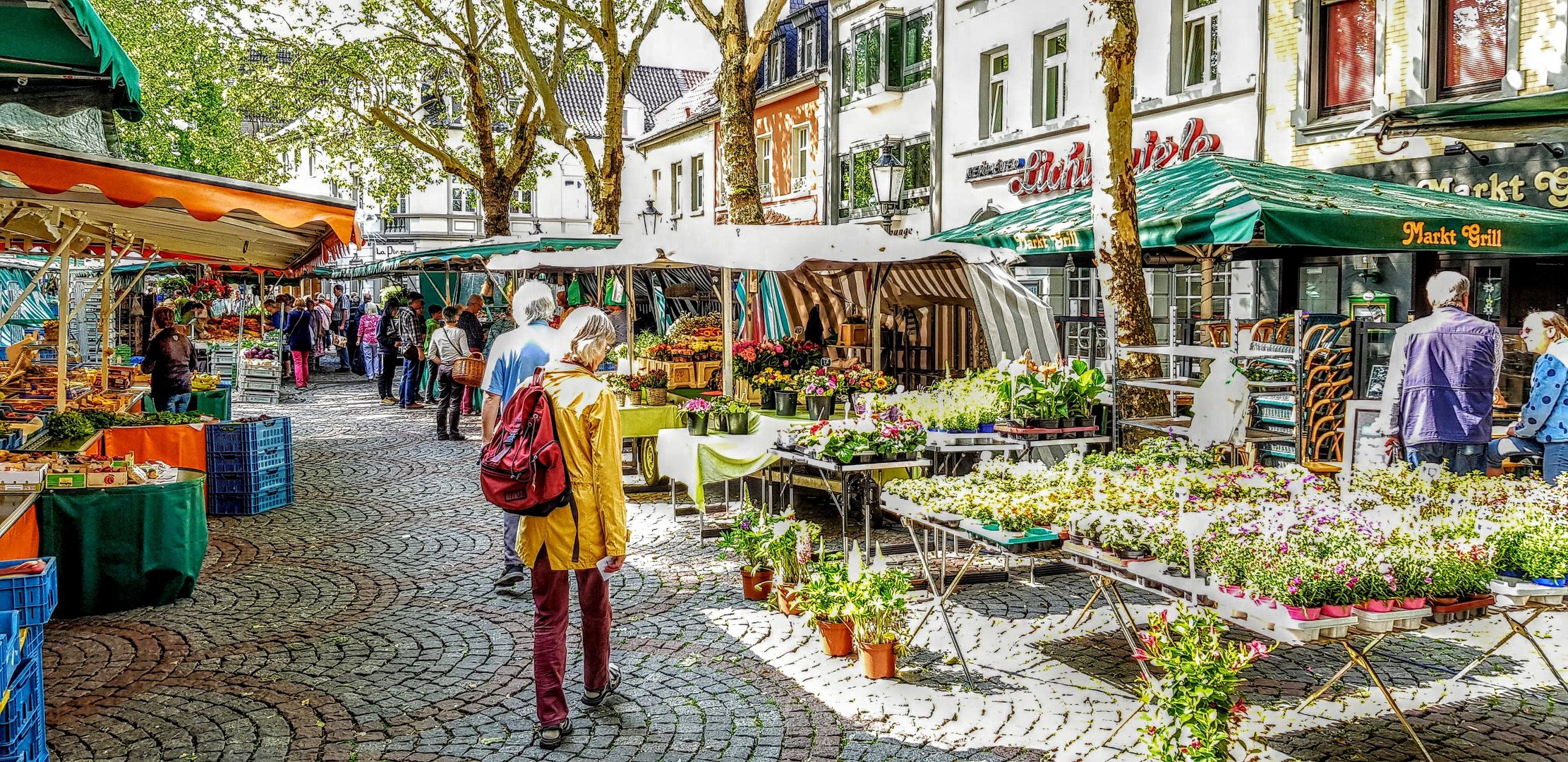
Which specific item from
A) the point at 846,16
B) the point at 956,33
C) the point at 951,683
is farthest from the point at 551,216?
the point at 951,683

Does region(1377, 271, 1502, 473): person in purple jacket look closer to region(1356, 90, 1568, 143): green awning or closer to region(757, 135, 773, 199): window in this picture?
region(1356, 90, 1568, 143): green awning

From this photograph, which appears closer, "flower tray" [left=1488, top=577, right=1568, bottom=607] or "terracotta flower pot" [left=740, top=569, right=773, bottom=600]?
"flower tray" [left=1488, top=577, right=1568, bottom=607]

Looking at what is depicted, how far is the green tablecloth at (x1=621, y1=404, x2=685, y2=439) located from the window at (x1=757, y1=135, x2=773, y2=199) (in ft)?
60.8

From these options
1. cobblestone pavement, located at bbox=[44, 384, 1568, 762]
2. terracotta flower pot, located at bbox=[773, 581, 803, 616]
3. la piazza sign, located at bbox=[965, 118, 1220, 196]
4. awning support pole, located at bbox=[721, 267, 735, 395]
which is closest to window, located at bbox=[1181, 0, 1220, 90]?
la piazza sign, located at bbox=[965, 118, 1220, 196]

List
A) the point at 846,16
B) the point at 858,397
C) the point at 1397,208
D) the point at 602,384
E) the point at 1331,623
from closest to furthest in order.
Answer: the point at 1331,623, the point at 602,384, the point at 1397,208, the point at 858,397, the point at 846,16

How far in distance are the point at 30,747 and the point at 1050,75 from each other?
17.4 m

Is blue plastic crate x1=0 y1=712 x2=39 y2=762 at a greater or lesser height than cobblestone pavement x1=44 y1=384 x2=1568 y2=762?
greater

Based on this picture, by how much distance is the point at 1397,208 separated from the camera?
27.4 ft

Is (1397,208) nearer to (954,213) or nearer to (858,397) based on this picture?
(858,397)

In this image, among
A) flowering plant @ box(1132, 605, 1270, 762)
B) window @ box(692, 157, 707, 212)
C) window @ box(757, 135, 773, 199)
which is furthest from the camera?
window @ box(692, 157, 707, 212)

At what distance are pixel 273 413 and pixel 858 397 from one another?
13035 mm

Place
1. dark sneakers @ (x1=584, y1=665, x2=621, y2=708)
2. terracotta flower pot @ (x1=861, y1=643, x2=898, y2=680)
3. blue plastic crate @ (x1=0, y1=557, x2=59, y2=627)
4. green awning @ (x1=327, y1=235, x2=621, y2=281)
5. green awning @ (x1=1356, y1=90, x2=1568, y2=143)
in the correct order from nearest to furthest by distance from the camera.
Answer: blue plastic crate @ (x1=0, y1=557, x2=59, y2=627), dark sneakers @ (x1=584, y1=665, x2=621, y2=708), terracotta flower pot @ (x1=861, y1=643, x2=898, y2=680), green awning @ (x1=1356, y1=90, x2=1568, y2=143), green awning @ (x1=327, y1=235, x2=621, y2=281)

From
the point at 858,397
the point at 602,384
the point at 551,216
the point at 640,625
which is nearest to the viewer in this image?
the point at 602,384

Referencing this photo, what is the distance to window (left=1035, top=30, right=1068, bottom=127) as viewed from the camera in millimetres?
18328
